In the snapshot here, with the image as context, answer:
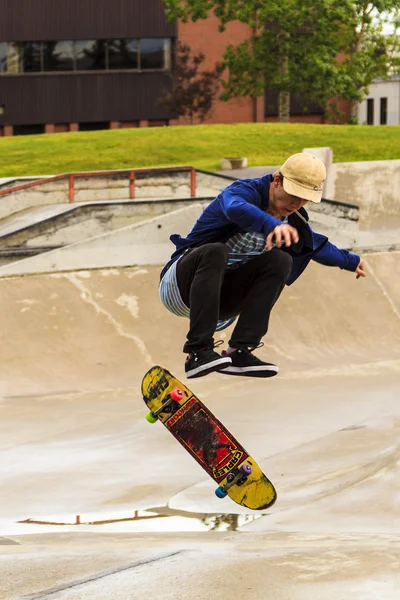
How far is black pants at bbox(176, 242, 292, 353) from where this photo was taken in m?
6.56

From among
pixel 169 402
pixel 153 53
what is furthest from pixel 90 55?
pixel 169 402

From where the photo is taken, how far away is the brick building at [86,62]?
4478cm

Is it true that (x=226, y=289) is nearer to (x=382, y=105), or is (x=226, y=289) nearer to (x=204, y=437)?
(x=204, y=437)

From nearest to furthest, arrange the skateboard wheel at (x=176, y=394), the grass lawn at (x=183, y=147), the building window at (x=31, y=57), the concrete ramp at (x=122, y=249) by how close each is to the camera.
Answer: the skateboard wheel at (x=176, y=394) < the concrete ramp at (x=122, y=249) < the grass lawn at (x=183, y=147) < the building window at (x=31, y=57)

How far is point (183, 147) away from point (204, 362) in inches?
793

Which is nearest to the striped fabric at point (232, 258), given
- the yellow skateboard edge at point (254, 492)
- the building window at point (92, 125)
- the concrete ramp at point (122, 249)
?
the yellow skateboard edge at point (254, 492)

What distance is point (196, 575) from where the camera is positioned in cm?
586

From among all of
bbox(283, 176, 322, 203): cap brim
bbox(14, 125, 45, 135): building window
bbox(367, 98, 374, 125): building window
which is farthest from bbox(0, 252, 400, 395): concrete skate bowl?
bbox(367, 98, 374, 125): building window

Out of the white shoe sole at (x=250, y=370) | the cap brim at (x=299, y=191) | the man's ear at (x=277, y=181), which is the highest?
the man's ear at (x=277, y=181)

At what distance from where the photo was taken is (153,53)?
46438 millimetres

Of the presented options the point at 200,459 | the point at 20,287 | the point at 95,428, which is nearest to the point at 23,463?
the point at 95,428

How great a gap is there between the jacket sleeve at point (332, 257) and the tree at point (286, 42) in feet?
83.4

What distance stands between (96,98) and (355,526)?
40000 millimetres

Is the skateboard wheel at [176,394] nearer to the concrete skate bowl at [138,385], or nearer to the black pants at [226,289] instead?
the black pants at [226,289]
